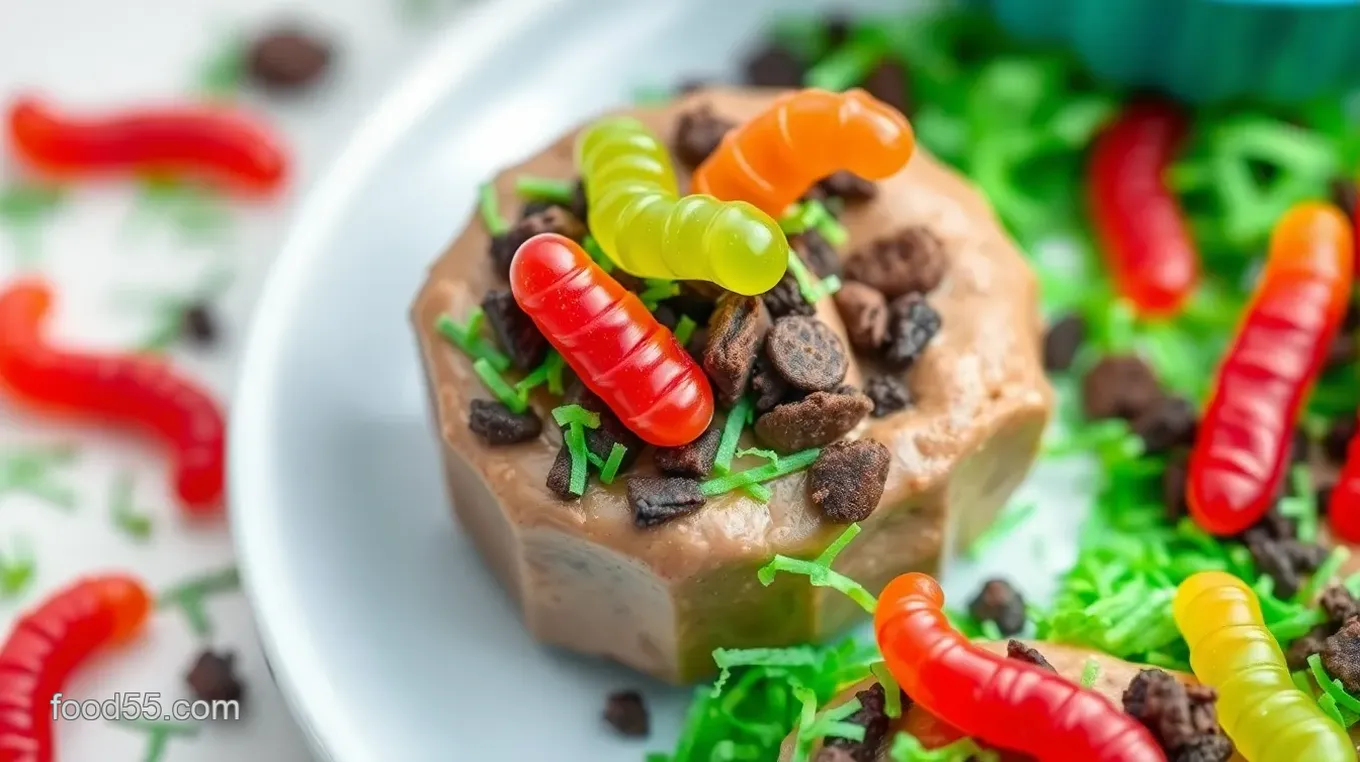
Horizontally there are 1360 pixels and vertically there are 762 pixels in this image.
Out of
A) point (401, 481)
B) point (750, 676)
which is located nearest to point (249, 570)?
point (401, 481)

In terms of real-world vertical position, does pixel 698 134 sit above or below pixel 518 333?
above

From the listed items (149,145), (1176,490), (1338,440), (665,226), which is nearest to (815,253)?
(665,226)

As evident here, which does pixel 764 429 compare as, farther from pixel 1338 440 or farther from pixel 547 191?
pixel 1338 440

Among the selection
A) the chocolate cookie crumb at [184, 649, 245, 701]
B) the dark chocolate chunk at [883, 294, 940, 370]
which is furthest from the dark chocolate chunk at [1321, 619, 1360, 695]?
the chocolate cookie crumb at [184, 649, 245, 701]

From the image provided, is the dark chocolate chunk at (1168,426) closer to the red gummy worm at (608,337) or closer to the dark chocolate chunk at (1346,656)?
the dark chocolate chunk at (1346,656)

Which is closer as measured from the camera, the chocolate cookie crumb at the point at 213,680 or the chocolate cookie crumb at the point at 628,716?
the chocolate cookie crumb at the point at 628,716

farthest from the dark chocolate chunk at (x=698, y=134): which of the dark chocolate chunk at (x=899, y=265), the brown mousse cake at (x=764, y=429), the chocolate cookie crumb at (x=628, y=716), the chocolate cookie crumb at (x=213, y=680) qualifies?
the chocolate cookie crumb at (x=213, y=680)
